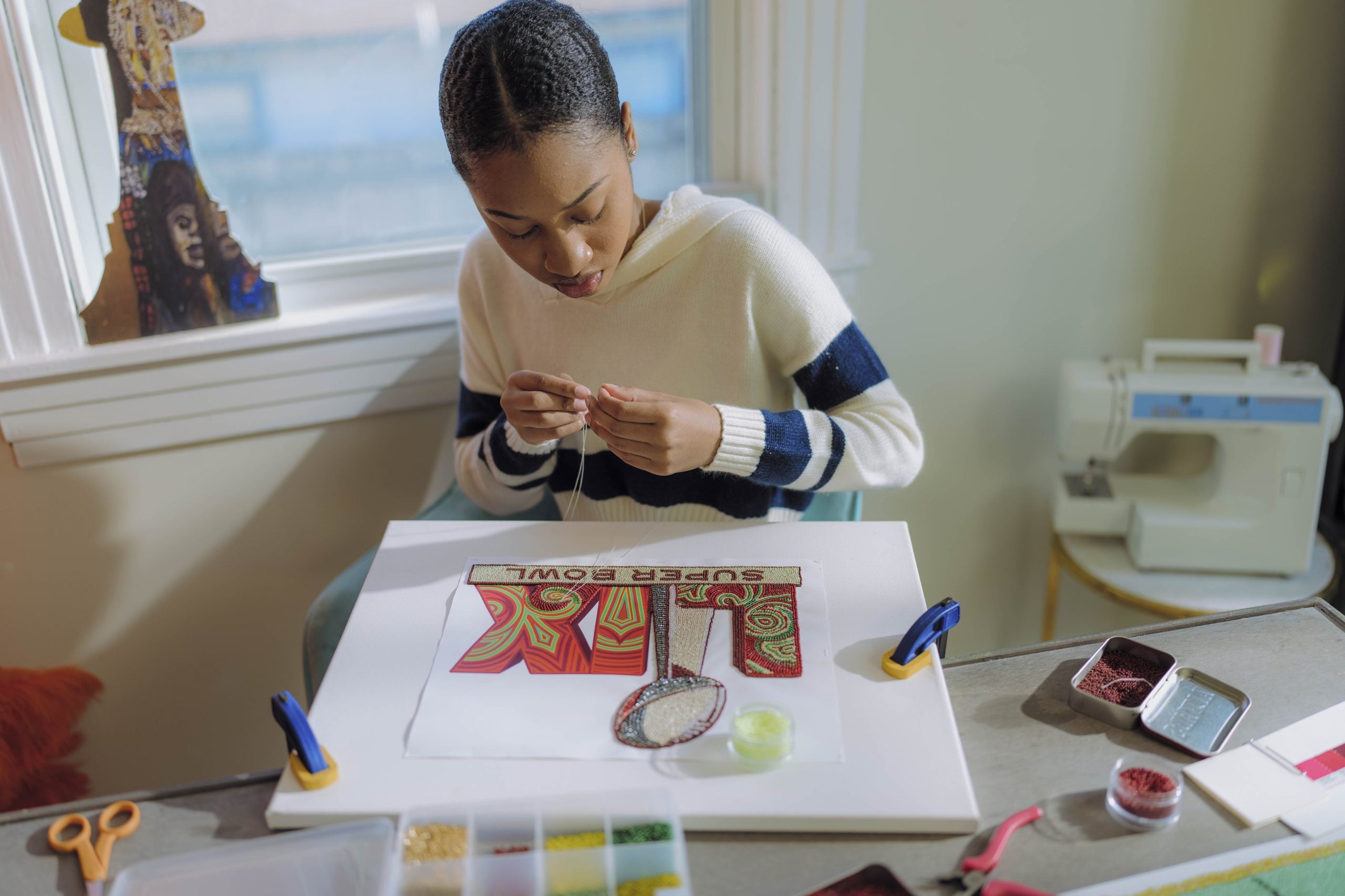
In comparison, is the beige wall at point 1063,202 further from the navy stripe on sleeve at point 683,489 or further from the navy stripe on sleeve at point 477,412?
the navy stripe on sleeve at point 477,412

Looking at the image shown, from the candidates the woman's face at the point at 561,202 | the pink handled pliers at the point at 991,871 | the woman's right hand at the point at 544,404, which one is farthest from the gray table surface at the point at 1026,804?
the woman's face at the point at 561,202

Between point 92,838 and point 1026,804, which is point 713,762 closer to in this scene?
point 1026,804

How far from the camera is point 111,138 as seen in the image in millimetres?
1426

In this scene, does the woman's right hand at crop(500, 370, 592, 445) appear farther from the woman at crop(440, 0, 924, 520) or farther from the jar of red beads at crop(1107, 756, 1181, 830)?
the jar of red beads at crop(1107, 756, 1181, 830)

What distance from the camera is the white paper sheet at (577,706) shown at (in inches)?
31.2

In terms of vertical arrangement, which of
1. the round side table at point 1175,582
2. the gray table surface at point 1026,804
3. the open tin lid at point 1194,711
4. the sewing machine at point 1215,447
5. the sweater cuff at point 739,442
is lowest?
the round side table at point 1175,582

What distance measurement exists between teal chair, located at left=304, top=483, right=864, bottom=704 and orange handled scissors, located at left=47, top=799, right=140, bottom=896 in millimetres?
340

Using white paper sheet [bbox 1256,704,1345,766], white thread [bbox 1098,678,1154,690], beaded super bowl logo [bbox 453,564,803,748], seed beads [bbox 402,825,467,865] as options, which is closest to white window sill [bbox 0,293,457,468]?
beaded super bowl logo [bbox 453,564,803,748]

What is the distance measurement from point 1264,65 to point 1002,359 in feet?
2.06

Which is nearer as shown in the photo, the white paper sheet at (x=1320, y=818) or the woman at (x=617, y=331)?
the white paper sheet at (x=1320, y=818)

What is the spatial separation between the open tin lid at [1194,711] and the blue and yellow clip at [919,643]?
166 mm

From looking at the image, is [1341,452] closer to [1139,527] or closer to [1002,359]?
[1139,527]

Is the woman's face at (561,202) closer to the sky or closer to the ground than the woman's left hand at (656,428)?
closer to the sky

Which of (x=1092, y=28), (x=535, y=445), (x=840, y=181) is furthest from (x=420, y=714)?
(x=1092, y=28)
